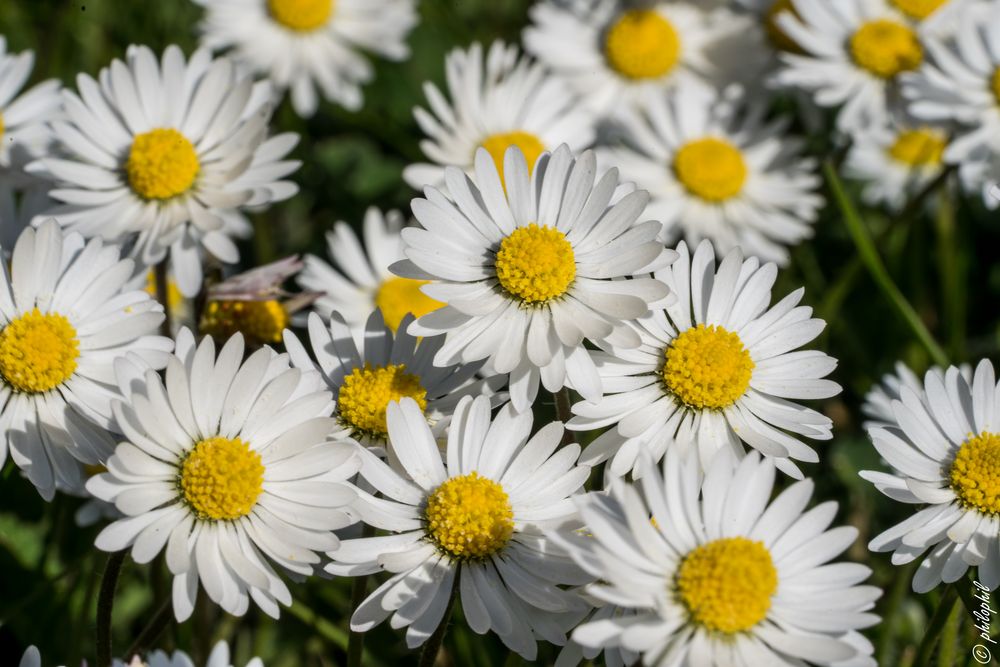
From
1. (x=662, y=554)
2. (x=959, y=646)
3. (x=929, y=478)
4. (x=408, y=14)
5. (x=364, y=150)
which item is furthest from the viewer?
(x=364, y=150)

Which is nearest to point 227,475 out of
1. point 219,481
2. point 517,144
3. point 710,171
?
point 219,481

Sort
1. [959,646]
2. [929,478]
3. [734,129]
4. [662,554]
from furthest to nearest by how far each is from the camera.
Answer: [734,129] → [959,646] → [929,478] → [662,554]

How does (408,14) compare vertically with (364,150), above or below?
above

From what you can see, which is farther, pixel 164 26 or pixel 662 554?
pixel 164 26

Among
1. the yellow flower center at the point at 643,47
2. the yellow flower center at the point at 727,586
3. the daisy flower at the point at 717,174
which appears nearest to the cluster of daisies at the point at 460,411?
the yellow flower center at the point at 727,586

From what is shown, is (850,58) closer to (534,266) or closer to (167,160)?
(534,266)

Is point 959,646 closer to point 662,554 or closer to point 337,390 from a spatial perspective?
point 662,554

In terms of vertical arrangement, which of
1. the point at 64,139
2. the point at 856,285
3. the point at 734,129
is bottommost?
the point at 64,139

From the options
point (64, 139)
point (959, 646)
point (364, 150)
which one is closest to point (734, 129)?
point (364, 150)
